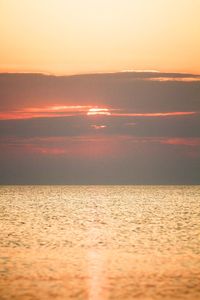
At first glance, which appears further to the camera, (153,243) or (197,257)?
(153,243)

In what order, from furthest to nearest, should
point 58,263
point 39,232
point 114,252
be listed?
point 39,232
point 114,252
point 58,263

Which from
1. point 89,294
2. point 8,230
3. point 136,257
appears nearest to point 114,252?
point 136,257

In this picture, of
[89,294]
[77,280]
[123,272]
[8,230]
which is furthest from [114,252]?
[8,230]

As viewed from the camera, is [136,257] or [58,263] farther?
[136,257]

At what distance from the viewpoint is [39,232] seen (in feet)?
153

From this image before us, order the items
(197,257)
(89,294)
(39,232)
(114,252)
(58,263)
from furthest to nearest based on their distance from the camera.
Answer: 1. (39,232)
2. (114,252)
3. (197,257)
4. (58,263)
5. (89,294)

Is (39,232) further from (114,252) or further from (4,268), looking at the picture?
(4,268)

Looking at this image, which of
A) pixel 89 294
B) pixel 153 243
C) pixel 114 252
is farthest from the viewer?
pixel 153 243

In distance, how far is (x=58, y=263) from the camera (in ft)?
91.6

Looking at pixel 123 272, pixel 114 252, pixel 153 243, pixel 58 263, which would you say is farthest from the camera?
Result: pixel 153 243

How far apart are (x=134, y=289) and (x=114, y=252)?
11.4 meters

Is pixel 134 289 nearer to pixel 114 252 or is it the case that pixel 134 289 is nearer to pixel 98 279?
pixel 98 279

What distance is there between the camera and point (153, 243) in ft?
123

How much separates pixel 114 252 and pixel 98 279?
9.37 m
